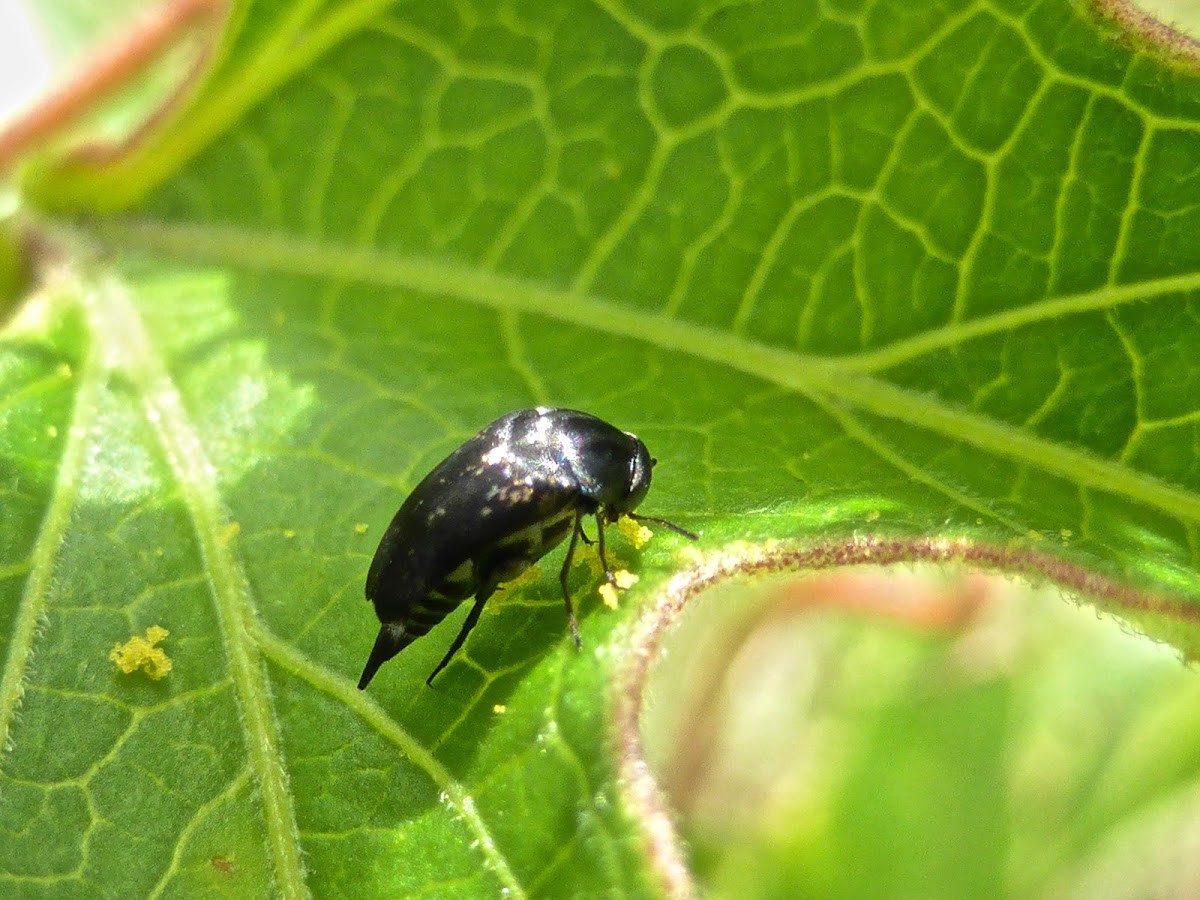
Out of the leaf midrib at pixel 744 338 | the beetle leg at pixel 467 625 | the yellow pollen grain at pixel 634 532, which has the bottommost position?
the beetle leg at pixel 467 625

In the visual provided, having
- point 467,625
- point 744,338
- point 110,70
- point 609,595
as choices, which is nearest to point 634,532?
point 609,595

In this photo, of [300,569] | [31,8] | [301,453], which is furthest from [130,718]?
[31,8]

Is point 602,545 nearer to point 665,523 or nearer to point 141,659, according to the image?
point 665,523

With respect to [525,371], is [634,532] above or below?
below

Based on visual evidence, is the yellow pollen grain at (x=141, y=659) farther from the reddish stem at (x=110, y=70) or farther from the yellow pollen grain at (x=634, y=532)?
the reddish stem at (x=110, y=70)

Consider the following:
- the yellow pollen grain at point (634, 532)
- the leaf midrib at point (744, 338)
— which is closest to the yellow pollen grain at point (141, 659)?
the yellow pollen grain at point (634, 532)

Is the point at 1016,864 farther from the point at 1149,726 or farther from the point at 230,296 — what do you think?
the point at 230,296
